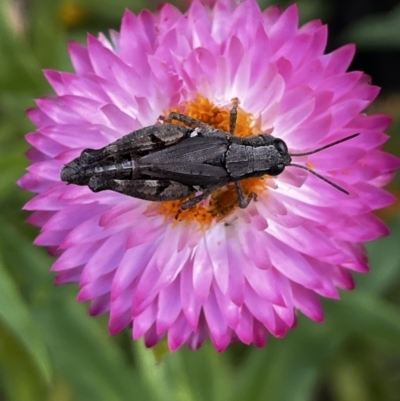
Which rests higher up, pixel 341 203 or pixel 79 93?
pixel 79 93

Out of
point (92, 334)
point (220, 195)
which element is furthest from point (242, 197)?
point (92, 334)

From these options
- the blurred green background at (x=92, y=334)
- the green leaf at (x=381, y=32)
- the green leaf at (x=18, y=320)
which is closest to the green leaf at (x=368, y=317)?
the blurred green background at (x=92, y=334)

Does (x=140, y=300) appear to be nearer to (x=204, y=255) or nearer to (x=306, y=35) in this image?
(x=204, y=255)

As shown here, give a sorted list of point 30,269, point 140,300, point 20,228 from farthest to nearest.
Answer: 1. point 20,228
2. point 30,269
3. point 140,300

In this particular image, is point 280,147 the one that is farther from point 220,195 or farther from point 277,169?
point 220,195

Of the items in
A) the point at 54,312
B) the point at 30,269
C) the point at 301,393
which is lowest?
the point at 301,393

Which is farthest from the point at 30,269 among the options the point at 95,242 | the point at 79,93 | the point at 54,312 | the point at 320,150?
the point at 320,150

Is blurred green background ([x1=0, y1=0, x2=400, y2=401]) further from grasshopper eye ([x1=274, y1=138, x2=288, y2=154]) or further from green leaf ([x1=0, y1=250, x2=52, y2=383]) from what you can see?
grasshopper eye ([x1=274, y1=138, x2=288, y2=154])

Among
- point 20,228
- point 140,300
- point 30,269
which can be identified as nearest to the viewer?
point 140,300
